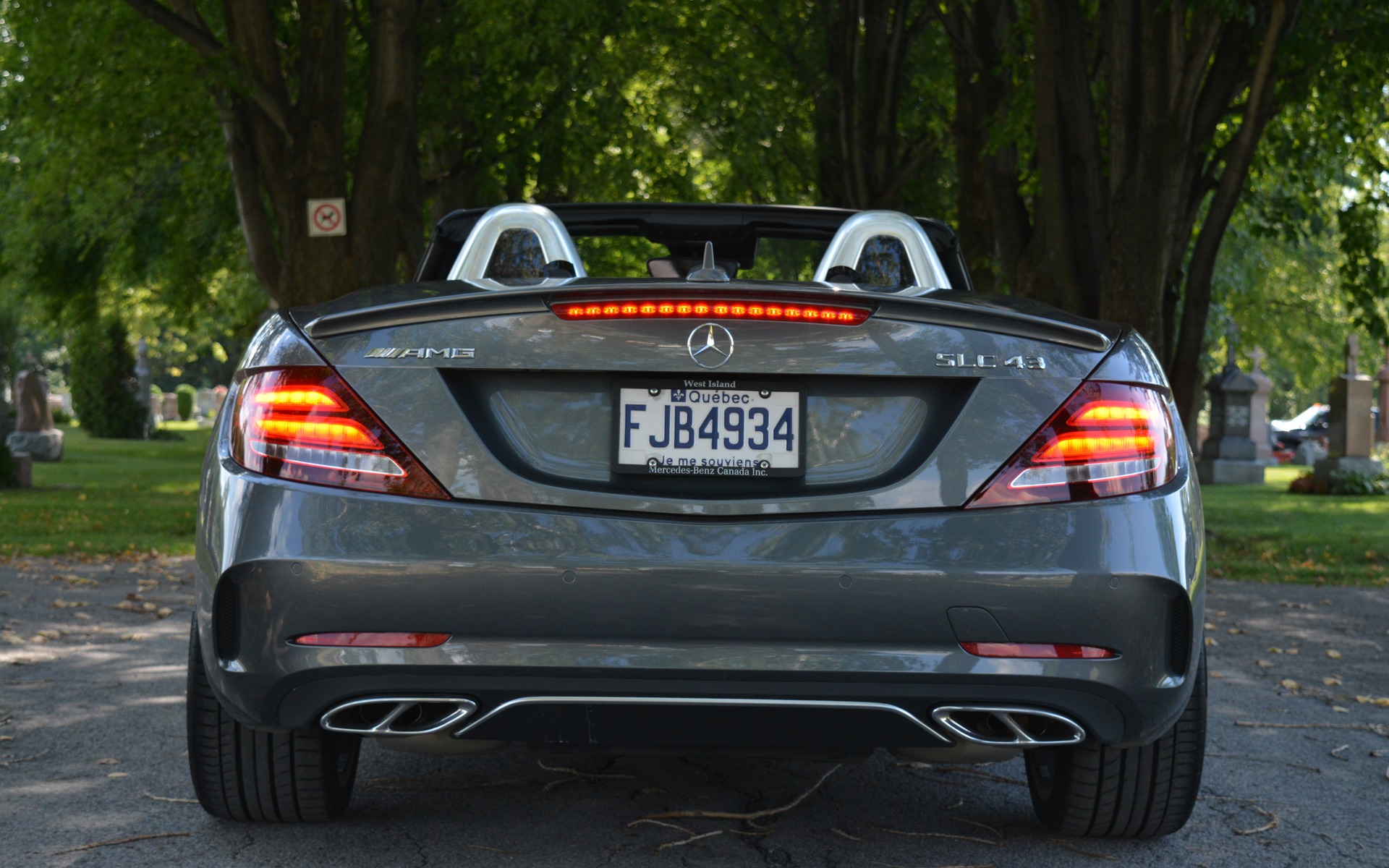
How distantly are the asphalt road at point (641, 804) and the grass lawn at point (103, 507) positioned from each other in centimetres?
690

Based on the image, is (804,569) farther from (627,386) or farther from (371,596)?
(371,596)

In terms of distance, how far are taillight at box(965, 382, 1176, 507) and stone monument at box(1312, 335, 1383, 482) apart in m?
22.8

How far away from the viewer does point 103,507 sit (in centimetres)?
1648

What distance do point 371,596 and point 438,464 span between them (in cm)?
28

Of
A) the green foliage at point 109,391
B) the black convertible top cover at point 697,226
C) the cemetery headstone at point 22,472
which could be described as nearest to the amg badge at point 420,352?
the black convertible top cover at point 697,226

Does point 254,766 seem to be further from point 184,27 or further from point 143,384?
point 143,384

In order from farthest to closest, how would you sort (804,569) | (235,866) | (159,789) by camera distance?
(159,789), (235,866), (804,569)

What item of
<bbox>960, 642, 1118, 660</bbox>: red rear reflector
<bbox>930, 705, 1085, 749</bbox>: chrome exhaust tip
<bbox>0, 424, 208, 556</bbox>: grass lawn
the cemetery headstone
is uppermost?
<bbox>960, 642, 1118, 660</bbox>: red rear reflector

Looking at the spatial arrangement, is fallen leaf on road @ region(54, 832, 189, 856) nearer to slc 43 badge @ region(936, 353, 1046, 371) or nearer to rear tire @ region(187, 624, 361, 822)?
rear tire @ region(187, 624, 361, 822)

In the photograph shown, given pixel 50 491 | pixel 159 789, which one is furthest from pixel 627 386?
pixel 50 491

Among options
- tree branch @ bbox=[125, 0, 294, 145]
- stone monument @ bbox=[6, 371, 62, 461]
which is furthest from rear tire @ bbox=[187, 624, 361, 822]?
stone monument @ bbox=[6, 371, 62, 461]

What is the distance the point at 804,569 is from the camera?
9.21 ft

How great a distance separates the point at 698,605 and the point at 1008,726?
66 cm

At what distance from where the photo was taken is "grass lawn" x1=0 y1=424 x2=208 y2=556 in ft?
40.5
